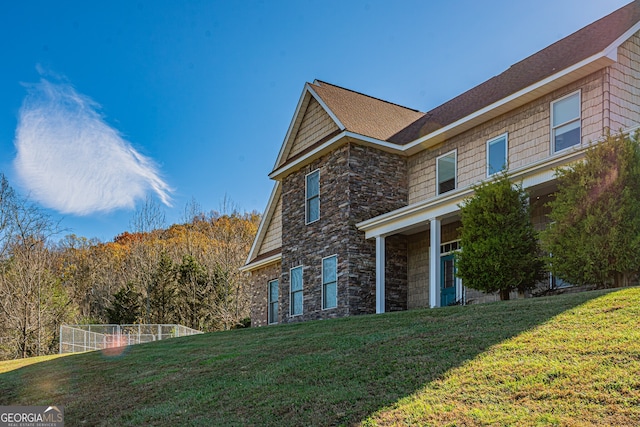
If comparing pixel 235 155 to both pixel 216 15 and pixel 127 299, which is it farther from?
pixel 127 299

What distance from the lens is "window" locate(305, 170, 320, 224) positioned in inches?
769

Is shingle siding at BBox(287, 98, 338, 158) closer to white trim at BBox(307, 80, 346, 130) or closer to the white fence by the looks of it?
white trim at BBox(307, 80, 346, 130)

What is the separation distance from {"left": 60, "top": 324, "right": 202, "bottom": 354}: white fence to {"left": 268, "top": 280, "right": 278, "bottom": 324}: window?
6.94 meters

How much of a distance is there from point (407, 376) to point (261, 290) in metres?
17.2

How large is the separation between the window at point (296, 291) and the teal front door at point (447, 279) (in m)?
4.59

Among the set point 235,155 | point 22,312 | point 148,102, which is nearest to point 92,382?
point 148,102

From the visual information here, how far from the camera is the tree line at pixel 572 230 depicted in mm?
11242

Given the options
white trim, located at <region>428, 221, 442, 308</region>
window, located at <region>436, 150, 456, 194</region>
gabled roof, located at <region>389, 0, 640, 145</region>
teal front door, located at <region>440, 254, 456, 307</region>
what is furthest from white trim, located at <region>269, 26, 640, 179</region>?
teal front door, located at <region>440, 254, 456, 307</region>

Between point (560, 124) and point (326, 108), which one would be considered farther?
point (326, 108)

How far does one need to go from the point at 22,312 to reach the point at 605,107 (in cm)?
2840

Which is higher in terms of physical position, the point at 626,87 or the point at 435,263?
the point at 626,87

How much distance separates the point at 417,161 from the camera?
734 inches

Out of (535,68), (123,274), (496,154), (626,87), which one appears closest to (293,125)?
(496,154)

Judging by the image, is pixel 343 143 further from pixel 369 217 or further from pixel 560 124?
pixel 560 124
